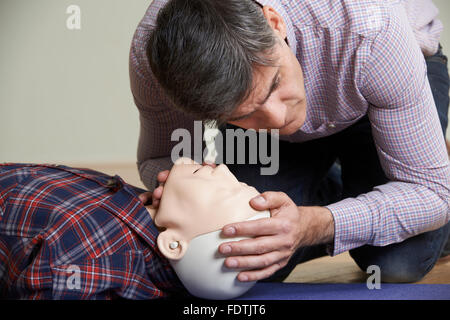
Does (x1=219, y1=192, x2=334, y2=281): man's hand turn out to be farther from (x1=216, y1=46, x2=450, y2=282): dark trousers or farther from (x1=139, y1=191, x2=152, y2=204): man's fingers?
(x1=216, y1=46, x2=450, y2=282): dark trousers

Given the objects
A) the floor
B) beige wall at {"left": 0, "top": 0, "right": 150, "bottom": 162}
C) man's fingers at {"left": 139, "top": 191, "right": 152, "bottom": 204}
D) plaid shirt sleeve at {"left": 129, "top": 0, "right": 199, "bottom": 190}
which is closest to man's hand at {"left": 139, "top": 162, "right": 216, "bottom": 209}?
man's fingers at {"left": 139, "top": 191, "right": 152, "bottom": 204}

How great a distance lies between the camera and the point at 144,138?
69.6 inches

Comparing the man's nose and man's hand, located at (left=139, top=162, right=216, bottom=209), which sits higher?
the man's nose

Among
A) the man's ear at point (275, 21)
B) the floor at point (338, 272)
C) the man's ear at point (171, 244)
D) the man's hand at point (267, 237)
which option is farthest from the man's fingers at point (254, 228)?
the floor at point (338, 272)

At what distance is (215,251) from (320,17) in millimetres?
585

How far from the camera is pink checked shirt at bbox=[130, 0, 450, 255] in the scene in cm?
131

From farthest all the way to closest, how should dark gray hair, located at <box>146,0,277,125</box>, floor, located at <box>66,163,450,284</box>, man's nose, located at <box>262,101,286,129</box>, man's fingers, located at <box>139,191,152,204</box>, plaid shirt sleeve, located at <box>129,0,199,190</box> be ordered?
floor, located at <box>66,163,450,284</box> < plaid shirt sleeve, located at <box>129,0,199,190</box> < man's fingers, located at <box>139,191,152,204</box> < man's nose, located at <box>262,101,286,129</box> < dark gray hair, located at <box>146,0,277,125</box>

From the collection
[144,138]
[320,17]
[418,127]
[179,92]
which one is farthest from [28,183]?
[418,127]

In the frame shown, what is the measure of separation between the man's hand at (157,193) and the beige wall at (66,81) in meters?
1.92

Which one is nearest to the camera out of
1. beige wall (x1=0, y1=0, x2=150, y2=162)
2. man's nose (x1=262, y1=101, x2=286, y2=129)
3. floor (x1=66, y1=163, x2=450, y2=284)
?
man's nose (x1=262, y1=101, x2=286, y2=129)

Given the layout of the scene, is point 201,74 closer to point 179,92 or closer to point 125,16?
point 179,92

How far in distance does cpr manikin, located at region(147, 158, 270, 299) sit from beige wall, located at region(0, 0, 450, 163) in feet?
6.74
